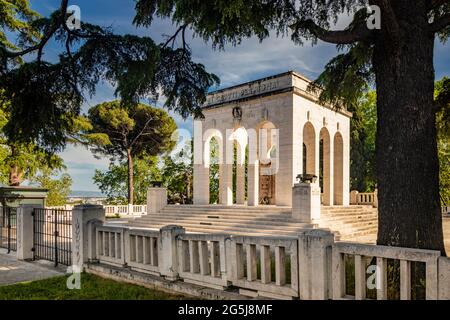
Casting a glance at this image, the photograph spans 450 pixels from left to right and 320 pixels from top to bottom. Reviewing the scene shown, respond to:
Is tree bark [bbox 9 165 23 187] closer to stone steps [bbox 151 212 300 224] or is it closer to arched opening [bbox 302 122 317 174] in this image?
stone steps [bbox 151 212 300 224]

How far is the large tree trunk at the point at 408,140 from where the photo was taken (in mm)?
5062

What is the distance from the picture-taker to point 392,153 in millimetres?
5242

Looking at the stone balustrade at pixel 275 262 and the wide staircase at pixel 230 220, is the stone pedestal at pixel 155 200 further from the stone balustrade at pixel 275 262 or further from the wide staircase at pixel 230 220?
the stone balustrade at pixel 275 262

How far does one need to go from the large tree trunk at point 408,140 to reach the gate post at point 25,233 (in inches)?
337

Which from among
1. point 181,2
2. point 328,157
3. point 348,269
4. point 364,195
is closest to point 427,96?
point 348,269

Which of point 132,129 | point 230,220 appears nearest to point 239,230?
point 230,220

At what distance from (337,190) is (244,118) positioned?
6.82m

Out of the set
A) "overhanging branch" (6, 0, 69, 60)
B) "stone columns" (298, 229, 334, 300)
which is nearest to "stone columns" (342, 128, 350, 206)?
"stone columns" (298, 229, 334, 300)

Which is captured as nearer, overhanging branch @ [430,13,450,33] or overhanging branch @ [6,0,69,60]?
overhanging branch @ [430,13,450,33]

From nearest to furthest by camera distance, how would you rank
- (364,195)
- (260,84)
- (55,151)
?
(55,151), (260,84), (364,195)

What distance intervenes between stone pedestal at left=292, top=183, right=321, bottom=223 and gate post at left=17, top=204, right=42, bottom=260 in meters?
8.57

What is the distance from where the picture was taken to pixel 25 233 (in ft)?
30.4

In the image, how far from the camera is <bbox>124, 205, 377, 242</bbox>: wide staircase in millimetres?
12799
